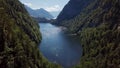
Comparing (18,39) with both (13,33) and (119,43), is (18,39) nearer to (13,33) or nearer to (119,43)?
(13,33)

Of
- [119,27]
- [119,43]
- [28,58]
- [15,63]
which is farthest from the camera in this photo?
[119,27]

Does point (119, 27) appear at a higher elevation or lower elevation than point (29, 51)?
higher

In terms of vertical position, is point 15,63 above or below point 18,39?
below

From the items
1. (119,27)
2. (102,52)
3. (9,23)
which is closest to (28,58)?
(9,23)

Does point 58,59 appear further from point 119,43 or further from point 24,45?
point 24,45

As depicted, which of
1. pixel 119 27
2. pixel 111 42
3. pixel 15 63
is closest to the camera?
pixel 15 63

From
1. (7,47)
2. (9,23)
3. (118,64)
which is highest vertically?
(9,23)

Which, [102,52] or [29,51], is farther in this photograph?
[102,52]

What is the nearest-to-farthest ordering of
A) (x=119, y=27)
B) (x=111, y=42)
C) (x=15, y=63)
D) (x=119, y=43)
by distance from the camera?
(x=15, y=63) < (x=119, y=43) < (x=111, y=42) < (x=119, y=27)

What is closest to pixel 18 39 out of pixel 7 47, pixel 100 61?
pixel 7 47
